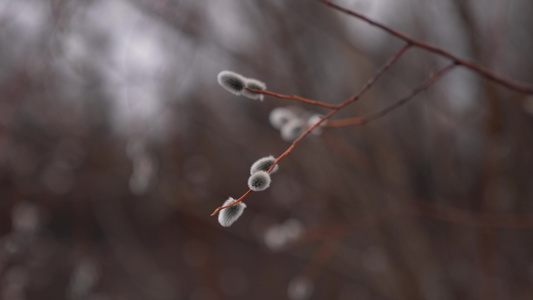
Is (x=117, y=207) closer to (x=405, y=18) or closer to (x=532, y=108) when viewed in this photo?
(x=405, y=18)

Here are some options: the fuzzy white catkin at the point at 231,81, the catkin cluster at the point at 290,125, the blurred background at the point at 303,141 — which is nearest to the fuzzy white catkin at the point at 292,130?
the catkin cluster at the point at 290,125

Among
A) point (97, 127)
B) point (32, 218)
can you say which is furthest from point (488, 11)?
point (32, 218)

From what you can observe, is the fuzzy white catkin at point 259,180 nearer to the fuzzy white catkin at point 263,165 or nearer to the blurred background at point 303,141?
the fuzzy white catkin at point 263,165

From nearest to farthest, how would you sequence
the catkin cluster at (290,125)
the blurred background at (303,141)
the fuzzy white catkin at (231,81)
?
the fuzzy white catkin at (231,81) < the catkin cluster at (290,125) < the blurred background at (303,141)

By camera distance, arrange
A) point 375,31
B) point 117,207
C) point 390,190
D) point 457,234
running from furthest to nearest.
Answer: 1. point 117,207
2. point 375,31
3. point 457,234
4. point 390,190

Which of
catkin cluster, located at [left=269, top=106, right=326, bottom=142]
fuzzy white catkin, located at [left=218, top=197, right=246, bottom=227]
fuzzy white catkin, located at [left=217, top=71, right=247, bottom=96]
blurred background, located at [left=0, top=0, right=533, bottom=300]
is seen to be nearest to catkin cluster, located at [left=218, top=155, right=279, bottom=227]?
fuzzy white catkin, located at [left=218, top=197, right=246, bottom=227]

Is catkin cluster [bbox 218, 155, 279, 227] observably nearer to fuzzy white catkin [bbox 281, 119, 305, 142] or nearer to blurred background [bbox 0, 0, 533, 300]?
fuzzy white catkin [bbox 281, 119, 305, 142]
